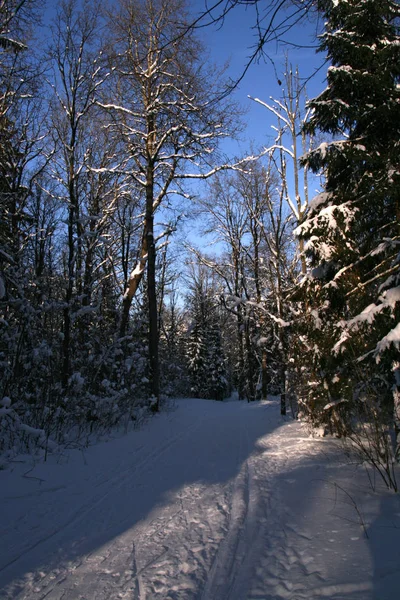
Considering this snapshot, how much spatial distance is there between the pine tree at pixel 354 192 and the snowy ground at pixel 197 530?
63.5 inches

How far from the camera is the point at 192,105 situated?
11242 mm

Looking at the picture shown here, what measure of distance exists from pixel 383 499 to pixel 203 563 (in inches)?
81.1

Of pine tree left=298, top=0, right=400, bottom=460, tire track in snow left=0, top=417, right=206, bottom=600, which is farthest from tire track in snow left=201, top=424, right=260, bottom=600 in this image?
pine tree left=298, top=0, right=400, bottom=460

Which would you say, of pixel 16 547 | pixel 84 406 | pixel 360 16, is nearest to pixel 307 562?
pixel 16 547

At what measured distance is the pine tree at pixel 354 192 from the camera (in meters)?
5.08

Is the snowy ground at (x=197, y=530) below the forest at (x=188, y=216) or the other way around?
below

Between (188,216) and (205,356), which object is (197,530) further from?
(205,356)

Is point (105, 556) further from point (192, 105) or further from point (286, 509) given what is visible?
point (192, 105)

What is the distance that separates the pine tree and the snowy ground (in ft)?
5.30

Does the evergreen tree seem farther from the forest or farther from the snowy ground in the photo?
the snowy ground

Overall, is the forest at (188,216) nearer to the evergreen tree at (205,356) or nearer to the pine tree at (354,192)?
the pine tree at (354,192)

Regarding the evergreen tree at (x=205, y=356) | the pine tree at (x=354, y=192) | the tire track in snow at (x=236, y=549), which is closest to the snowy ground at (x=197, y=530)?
the tire track in snow at (x=236, y=549)

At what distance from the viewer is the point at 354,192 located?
18.2 feet

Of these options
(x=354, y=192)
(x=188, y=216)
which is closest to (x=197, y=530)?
(x=354, y=192)
